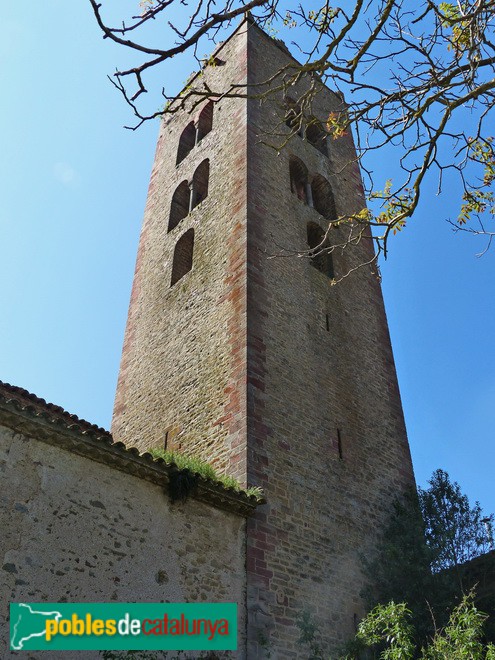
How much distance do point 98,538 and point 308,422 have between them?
4402mm

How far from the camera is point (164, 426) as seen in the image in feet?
36.0

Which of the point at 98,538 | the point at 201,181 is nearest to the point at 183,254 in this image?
the point at 201,181

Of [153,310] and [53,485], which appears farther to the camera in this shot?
[153,310]

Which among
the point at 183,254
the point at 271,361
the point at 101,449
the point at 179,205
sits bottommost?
the point at 101,449

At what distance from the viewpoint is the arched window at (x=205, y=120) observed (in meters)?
17.2

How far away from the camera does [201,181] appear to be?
15516 millimetres

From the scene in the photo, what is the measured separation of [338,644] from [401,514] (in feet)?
9.56

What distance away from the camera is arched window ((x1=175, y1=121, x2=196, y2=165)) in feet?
57.5

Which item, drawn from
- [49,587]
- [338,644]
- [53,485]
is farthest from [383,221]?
[338,644]

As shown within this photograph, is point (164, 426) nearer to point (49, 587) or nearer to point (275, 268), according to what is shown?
point (275, 268)

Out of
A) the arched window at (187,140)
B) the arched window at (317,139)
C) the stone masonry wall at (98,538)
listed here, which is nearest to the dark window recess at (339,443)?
the stone masonry wall at (98,538)

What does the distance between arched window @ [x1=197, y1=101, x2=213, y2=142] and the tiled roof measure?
35.6ft

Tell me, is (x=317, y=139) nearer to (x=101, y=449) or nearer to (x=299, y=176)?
(x=299, y=176)

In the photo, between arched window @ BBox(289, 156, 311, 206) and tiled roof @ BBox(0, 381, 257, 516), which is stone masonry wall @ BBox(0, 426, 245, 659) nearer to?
tiled roof @ BBox(0, 381, 257, 516)
